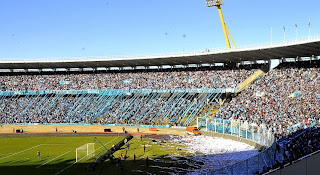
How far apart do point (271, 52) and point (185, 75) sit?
1805 cm

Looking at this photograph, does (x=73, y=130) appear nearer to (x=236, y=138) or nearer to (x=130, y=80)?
(x=130, y=80)

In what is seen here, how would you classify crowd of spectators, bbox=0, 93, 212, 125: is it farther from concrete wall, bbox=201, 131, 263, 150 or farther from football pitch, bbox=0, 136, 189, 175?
football pitch, bbox=0, 136, 189, 175

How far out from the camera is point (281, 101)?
1666 inches

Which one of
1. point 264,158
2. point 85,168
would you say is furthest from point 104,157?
point 264,158

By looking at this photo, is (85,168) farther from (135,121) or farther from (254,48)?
(254,48)

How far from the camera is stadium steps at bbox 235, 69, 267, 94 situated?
5456cm

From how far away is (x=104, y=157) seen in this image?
27984 millimetres

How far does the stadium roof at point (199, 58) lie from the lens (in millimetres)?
46031

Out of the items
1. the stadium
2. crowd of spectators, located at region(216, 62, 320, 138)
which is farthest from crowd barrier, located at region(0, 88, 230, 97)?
crowd of spectators, located at region(216, 62, 320, 138)

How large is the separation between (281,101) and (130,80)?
31843 mm

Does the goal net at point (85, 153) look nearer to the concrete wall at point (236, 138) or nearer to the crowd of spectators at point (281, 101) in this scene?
the concrete wall at point (236, 138)

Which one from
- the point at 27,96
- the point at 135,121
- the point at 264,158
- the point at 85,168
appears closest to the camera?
the point at 264,158

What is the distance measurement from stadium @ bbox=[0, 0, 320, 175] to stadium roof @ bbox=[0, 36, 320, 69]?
18cm

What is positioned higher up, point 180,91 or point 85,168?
point 180,91
